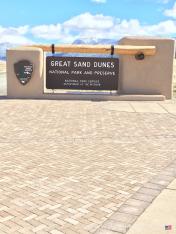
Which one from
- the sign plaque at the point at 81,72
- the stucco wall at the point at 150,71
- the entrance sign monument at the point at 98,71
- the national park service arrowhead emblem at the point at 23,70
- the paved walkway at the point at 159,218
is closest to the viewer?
the paved walkway at the point at 159,218

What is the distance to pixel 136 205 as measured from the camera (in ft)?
18.8

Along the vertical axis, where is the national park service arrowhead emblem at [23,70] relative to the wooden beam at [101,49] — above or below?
below

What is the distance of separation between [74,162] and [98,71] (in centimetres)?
1098

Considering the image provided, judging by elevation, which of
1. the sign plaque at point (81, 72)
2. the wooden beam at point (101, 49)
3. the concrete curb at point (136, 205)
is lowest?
the concrete curb at point (136, 205)

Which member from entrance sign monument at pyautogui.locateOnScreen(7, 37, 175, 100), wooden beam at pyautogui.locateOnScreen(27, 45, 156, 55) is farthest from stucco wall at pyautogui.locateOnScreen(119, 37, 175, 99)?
wooden beam at pyautogui.locateOnScreen(27, 45, 156, 55)

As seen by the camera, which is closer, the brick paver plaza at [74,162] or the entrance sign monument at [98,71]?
the brick paver plaza at [74,162]

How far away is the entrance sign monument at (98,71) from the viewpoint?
18.1 metres

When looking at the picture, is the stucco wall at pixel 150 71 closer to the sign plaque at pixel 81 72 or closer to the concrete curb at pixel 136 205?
the sign plaque at pixel 81 72

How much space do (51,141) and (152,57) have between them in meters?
9.86

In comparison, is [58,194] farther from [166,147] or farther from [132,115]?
[132,115]

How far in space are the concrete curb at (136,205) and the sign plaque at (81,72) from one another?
11443 mm

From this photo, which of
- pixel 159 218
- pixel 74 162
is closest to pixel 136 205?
pixel 159 218

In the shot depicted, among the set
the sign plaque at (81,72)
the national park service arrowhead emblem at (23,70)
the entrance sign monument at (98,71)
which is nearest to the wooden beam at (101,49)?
the entrance sign monument at (98,71)

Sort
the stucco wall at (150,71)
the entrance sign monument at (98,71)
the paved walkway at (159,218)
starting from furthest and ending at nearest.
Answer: the stucco wall at (150,71) → the entrance sign monument at (98,71) → the paved walkway at (159,218)
